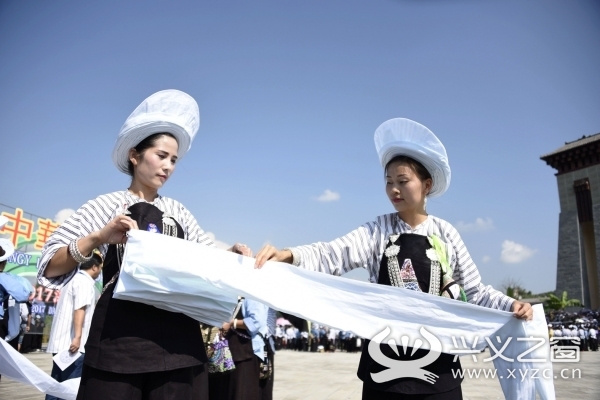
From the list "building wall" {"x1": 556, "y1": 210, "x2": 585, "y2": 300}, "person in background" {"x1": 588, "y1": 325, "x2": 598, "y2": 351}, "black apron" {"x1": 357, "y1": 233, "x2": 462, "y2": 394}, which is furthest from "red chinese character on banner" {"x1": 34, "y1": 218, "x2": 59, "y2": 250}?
"building wall" {"x1": 556, "y1": 210, "x2": 585, "y2": 300}

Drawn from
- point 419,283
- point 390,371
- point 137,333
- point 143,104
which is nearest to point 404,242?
point 419,283

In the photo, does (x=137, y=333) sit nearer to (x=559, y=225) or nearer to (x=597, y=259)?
(x=597, y=259)

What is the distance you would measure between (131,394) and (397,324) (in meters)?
1.26

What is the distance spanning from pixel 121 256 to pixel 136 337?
39 cm

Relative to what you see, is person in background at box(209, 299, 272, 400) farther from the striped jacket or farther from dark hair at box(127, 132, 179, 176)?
dark hair at box(127, 132, 179, 176)

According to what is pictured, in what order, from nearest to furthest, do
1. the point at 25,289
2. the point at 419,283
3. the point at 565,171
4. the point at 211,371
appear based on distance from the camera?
1. the point at 419,283
2. the point at 211,371
3. the point at 25,289
4. the point at 565,171

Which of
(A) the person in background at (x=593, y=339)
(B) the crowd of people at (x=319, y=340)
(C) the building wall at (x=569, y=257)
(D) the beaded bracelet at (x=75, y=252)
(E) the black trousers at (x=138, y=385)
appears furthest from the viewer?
(C) the building wall at (x=569, y=257)

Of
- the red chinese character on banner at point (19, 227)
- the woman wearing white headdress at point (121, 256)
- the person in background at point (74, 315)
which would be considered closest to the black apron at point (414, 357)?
the woman wearing white headdress at point (121, 256)

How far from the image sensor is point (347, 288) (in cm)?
245

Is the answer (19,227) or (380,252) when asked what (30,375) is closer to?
(380,252)

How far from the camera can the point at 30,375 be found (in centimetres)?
290

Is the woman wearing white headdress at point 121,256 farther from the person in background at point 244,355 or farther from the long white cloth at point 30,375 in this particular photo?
the person in background at point 244,355

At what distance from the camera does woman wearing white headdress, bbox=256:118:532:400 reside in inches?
96.0

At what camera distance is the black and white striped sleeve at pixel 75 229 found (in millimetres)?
2229
